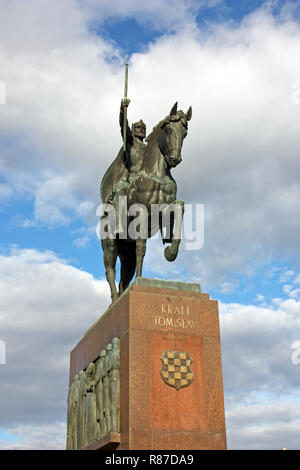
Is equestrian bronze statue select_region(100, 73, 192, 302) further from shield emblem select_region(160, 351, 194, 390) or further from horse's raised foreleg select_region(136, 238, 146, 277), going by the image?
shield emblem select_region(160, 351, 194, 390)

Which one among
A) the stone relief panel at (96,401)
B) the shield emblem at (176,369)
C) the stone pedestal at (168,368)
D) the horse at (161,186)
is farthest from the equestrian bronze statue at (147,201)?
the shield emblem at (176,369)

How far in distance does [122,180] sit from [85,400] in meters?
5.77

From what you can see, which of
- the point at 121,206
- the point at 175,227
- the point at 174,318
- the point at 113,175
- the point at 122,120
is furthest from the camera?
the point at 113,175

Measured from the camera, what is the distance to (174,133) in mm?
12914

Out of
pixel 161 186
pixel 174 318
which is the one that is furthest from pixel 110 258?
pixel 174 318

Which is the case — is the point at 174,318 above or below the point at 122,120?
below

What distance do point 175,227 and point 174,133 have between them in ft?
7.38

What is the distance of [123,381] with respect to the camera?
35.2 ft

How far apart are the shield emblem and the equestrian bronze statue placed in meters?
2.41

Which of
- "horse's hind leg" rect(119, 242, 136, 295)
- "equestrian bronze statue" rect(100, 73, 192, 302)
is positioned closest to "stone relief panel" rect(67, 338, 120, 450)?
"equestrian bronze statue" rect(100, 73, 192, 302)

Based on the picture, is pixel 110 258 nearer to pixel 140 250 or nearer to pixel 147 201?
pixel 140 250

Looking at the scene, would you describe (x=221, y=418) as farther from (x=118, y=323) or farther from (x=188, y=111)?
(x=188, y=111)

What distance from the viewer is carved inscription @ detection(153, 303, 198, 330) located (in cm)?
1117
